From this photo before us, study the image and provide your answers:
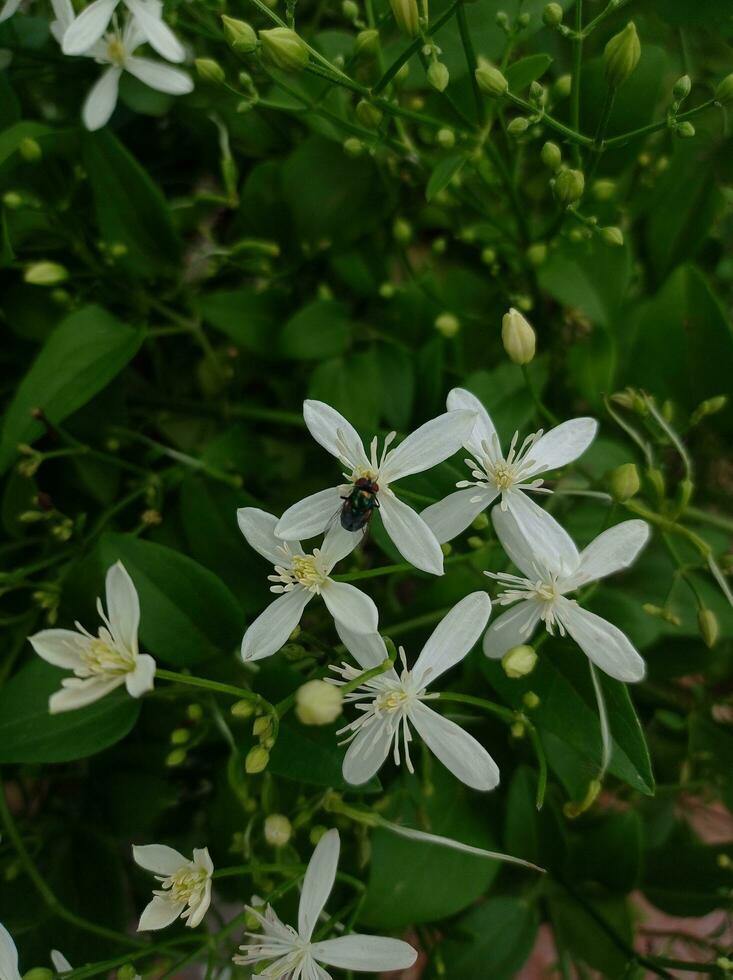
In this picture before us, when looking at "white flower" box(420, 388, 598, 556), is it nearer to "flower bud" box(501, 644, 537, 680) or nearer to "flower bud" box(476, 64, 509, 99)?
"flower bud" box(501, 644, 537, 680)

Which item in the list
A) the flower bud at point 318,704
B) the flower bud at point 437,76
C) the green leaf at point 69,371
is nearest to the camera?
the flower bud at point 318,704

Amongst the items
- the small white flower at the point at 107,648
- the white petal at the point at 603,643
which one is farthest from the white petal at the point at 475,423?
the small white flower at the point at 107,648

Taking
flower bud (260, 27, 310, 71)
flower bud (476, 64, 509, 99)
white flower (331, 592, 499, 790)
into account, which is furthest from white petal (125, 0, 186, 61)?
white flower (331, 592, 499, 790)

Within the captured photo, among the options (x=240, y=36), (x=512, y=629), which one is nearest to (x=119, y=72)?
(x=240, y=36)

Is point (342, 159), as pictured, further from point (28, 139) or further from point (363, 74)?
point (28, 139)

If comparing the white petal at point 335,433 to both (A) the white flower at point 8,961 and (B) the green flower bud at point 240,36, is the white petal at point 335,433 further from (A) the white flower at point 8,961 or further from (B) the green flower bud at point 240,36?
(A) the white flower at point 8,961

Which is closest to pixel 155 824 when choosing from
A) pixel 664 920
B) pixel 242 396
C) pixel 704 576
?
pixel 242 396
